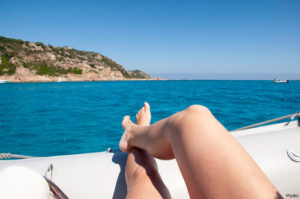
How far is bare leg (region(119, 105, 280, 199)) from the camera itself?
451mm

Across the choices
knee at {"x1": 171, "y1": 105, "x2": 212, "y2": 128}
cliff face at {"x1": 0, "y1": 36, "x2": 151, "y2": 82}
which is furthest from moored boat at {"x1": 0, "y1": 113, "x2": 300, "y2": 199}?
cliff face at {"x1": 0, "y1": 36, "x2": 151, "y2": 82}

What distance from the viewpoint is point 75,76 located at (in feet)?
108

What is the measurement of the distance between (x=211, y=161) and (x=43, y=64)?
115 feet

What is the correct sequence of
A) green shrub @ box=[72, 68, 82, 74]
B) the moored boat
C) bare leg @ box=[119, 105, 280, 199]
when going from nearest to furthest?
bare leg @ box=[119, 105, 280, 199], the moored boat, green shrub @ box=[72, 68, 82, 74]

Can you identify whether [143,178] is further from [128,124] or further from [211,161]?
[128,124]

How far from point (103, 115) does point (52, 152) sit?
219cm

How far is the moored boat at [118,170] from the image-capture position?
0.89 meters

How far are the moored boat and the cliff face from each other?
30259mm

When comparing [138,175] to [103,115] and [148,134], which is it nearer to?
[148,134]

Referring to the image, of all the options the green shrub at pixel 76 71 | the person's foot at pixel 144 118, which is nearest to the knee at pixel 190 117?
the person's foot at pixel 144 118

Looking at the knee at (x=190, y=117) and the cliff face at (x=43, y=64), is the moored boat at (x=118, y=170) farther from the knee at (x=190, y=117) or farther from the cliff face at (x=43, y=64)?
the cliff face at (x=43, y=64)

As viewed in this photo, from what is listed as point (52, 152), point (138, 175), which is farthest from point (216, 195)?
point (52, 152)

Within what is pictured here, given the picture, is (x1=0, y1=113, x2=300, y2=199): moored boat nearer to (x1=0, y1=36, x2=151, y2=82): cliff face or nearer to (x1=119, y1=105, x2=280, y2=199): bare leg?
(x1=119, y1=105, x2=280, y2=199): bare leg

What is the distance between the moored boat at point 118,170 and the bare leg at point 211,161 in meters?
0.39
